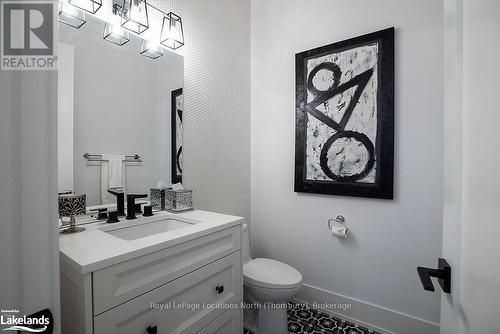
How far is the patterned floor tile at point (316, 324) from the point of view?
5.41 ft

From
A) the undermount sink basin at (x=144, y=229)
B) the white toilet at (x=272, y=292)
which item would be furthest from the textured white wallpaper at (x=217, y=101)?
the white toilet at (x=272, y=292)

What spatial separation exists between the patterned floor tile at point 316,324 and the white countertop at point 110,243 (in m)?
1.04

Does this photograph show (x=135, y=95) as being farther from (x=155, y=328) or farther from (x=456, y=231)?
(x=456, y=231)

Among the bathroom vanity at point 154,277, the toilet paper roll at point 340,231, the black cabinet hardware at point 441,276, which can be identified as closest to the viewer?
the black cabinet hardware at point 441,276

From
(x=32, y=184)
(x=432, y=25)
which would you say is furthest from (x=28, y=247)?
(x=432, y=25)

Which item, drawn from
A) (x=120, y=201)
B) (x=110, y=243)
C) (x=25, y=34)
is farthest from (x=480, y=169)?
(x=120, y=201)

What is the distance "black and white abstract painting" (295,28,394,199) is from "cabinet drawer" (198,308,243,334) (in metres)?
1.04

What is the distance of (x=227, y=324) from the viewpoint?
1.27 meters

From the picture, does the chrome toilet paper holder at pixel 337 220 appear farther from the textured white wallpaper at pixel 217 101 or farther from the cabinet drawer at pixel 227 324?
the cabinet drawer at pixel 227 324

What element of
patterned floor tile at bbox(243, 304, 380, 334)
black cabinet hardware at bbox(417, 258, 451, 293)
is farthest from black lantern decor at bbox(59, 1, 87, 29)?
patterned floor tile at bbox(243, 304, 380, 334)

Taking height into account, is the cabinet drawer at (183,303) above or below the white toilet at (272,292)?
above

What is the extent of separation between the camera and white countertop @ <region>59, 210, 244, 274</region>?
2.51 feet

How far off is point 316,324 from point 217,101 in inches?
74.8

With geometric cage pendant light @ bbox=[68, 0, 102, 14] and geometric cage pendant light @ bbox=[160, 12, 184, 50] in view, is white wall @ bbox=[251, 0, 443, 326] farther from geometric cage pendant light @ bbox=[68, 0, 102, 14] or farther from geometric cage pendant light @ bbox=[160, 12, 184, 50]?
geometric cage pendant light @ bbox=[68, 0, 102, 14]
